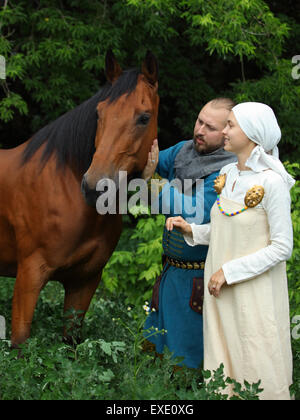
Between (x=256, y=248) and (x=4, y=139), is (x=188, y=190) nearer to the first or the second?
(x=256, y=248)

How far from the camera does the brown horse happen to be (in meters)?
2.70

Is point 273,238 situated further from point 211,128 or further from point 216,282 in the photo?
point 211,128

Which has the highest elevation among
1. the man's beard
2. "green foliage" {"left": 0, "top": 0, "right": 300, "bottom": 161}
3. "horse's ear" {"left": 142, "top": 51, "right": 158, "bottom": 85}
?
"green foliage" {"left": 0, "top": 0, "right": 300, "bottom": 161}

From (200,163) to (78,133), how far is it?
71 centimetres

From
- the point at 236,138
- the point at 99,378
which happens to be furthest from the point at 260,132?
the point at 99,378

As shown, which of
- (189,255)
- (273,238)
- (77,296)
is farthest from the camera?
(77,296)

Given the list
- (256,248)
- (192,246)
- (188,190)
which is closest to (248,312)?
(256,248)

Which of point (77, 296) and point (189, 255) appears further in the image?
point (77, 296)

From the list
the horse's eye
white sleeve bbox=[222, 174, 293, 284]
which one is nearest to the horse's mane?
the horse's eye

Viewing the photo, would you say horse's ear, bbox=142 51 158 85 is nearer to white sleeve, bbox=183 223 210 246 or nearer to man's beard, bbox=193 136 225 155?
man's beard, bbox=193 136 225 155

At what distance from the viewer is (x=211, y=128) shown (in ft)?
9.23

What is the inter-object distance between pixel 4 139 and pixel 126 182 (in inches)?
233

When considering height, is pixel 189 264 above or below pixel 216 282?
above

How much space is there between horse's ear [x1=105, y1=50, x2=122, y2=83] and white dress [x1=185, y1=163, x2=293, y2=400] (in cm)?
91
